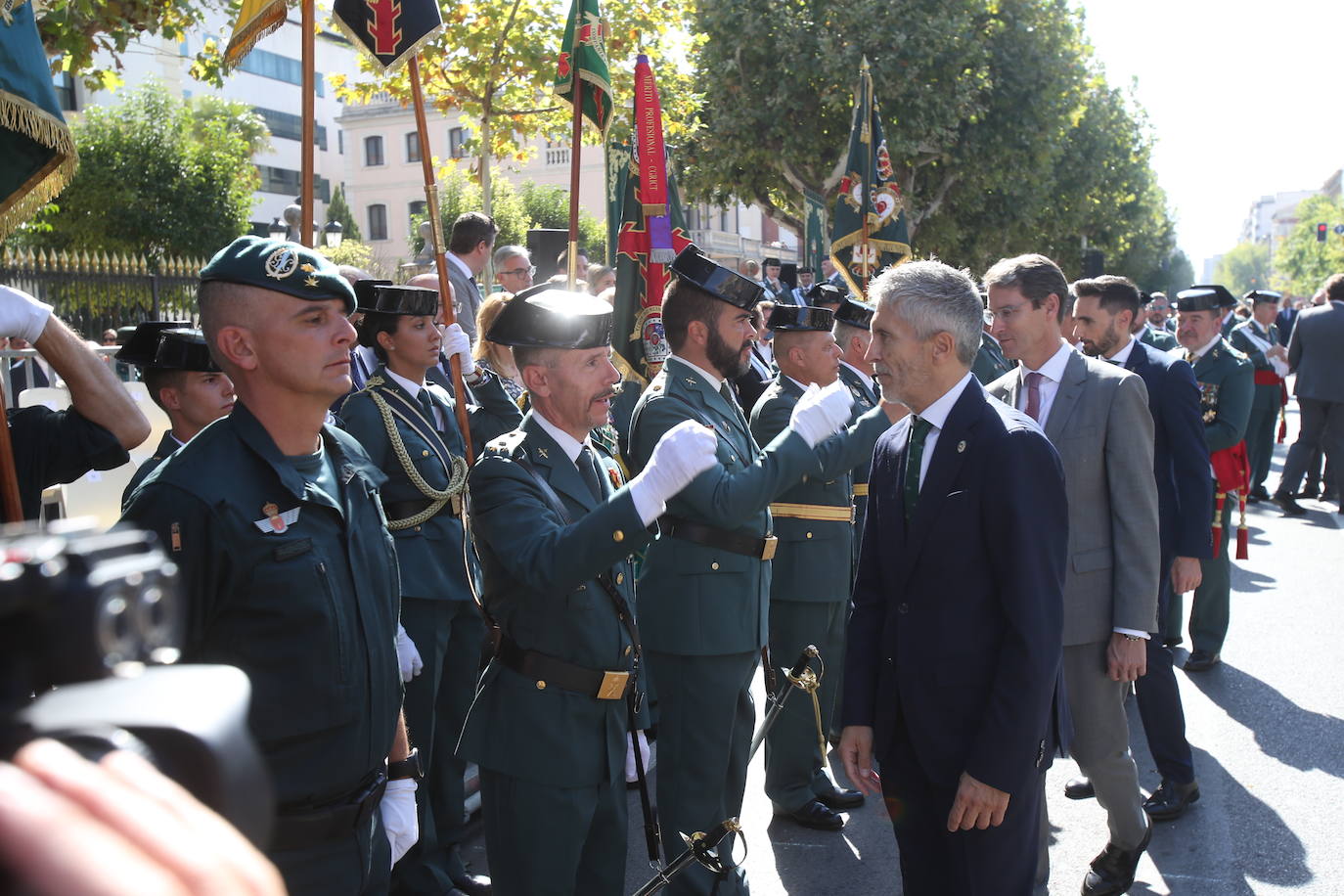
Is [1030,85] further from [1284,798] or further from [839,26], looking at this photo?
[1284,798]

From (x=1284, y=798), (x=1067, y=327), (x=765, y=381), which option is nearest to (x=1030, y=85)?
(x=1067, y=327)

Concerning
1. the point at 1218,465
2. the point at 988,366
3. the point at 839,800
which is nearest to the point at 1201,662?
the point at 1218,465

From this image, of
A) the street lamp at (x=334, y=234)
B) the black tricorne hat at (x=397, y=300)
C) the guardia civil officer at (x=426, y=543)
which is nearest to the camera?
the guardia civil officer at (x=426, y=543)

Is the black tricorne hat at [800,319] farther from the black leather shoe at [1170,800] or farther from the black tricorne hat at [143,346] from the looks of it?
the black tricorne hat at [143,346]

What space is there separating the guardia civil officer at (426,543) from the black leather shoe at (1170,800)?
2.98 meters

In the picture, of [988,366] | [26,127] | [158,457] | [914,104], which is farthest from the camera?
[914,104]

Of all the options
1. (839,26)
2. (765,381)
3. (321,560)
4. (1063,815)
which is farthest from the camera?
(839,26)

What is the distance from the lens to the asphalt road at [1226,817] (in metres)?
4.56

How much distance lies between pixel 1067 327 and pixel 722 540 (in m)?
6.72

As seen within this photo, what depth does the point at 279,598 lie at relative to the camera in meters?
2.36

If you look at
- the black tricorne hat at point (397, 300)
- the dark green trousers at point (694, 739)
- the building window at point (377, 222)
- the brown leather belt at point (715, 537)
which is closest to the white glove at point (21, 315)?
the black tricorne hat at point (397, 300)

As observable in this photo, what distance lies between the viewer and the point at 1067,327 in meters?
9.88

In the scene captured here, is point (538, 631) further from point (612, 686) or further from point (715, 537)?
point (715, 537)

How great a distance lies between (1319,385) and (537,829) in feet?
39.8
